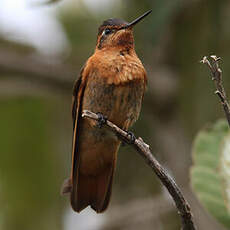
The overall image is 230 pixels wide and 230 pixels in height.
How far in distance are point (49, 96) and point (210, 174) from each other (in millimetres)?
2774

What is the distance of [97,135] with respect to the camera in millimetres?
4273

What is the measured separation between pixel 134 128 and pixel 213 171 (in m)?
2.23

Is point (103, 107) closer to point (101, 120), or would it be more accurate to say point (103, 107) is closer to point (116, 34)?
point (101, 120)

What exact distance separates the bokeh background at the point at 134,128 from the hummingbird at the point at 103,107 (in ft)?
2.51

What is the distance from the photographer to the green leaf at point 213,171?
334 centimetres

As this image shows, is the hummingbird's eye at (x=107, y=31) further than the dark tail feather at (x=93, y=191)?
Yes

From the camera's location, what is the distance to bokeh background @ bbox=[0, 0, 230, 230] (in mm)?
5164

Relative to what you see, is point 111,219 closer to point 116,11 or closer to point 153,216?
point 153,216

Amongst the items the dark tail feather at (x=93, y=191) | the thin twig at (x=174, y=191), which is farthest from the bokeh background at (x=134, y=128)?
the thin twig at (x=174, y=191)

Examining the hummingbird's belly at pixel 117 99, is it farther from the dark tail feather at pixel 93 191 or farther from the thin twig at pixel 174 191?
the thin twig at pixel 174 191

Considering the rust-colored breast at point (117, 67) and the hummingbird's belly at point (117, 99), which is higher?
the rust-colored breast at point (117, 67)

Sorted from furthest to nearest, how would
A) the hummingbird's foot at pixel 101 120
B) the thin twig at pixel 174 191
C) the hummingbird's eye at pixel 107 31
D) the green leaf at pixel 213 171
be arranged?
1. the hummingbird's eye at pixel 107 31
2. the hummingbird's foot at pixel 101 120
3. the green leaf at pixel 213 171
4. the thin twig at pixel 174 191

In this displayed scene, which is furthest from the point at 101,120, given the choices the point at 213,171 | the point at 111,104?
the point at 213,171

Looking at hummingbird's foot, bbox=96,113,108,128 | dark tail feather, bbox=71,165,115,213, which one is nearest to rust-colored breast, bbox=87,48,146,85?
hummingbird's foot, bbox=96,113,108,128
